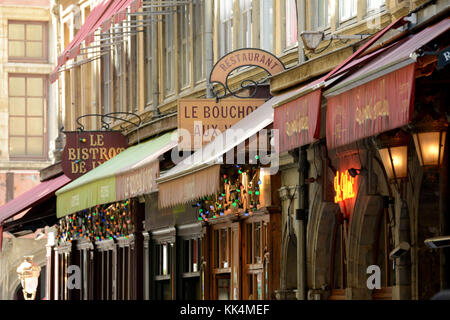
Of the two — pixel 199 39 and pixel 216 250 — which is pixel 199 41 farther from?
pixel 216 250

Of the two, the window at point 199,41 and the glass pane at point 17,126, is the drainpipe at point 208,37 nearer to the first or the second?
the window at point 199,41

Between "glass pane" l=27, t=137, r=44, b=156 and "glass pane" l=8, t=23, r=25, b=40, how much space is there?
3173 mm

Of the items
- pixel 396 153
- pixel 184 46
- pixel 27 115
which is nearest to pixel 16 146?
pixel 27 115

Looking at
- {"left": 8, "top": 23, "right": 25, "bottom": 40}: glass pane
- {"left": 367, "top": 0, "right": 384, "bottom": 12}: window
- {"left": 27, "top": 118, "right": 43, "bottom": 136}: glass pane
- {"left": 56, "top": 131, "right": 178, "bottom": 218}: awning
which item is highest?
{"left": 8, "top": 23, "right": 25, "bottom": 40}: glass pane

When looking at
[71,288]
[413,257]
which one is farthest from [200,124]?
[71,288]

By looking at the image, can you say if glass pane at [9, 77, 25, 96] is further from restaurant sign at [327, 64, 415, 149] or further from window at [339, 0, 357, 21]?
restaurant sign at [327, 64, 415, 149]

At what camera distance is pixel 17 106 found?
43.8 m

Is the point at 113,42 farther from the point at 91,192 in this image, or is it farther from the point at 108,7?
the point at 91,192

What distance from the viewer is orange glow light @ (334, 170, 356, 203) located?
15211 mm

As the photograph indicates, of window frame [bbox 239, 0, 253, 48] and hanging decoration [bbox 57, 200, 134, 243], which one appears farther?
hanging decoration [bbox 57, 200, 134, 243]

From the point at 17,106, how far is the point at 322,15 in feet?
89.0

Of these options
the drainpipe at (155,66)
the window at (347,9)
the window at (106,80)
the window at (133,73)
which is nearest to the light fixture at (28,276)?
the window at (106,80)

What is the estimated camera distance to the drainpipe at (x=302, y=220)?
1695 cm

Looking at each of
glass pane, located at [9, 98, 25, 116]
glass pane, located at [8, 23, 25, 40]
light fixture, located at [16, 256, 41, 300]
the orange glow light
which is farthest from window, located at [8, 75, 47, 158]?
the orange glow light
